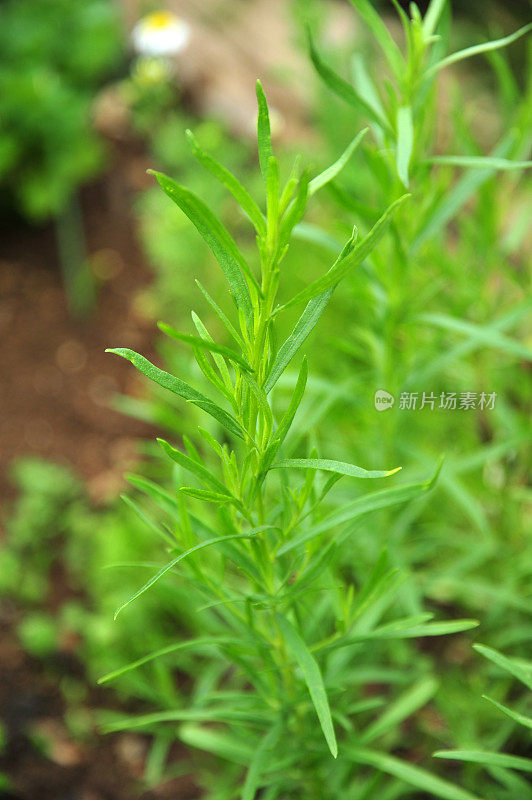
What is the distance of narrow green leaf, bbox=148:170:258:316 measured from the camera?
0.47 metres

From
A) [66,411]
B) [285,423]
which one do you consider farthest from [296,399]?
[66,411]

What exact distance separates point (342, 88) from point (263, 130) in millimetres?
239

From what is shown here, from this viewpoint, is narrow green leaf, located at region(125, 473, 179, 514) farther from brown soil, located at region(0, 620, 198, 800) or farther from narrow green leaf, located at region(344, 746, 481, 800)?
brown soil, located at region(0, 620, 198, 800)

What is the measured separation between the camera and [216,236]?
1.66 ft

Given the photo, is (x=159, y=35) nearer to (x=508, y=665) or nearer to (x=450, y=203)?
(x=450, y=203)

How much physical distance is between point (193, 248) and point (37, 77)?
0.75 metres

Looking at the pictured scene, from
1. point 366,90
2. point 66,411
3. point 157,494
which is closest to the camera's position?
point 157,494

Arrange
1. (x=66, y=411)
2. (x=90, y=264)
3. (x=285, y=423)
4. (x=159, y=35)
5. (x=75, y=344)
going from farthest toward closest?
(x=159, y=35)
(x=90, y=264)
(x=75, y=344)
(x=66, y=411)
(x=285, y=423)

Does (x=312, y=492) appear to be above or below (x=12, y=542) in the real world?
above

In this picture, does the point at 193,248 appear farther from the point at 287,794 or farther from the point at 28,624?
the point at 287,794

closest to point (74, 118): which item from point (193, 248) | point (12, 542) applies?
point (193, 248)

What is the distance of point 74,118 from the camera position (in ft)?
7.21
